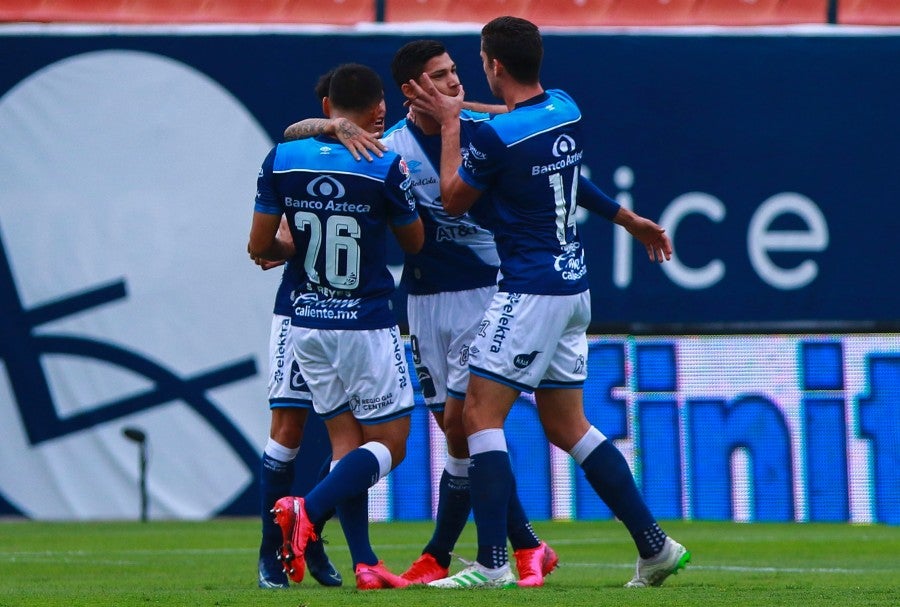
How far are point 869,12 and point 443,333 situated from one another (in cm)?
707

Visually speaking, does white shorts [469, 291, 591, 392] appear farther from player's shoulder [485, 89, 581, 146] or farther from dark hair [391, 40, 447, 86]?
dark hair [391, 40, 447, 86]

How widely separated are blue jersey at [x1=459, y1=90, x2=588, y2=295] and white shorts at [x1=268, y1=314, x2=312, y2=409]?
0.94 m

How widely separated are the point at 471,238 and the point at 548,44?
5.68 m

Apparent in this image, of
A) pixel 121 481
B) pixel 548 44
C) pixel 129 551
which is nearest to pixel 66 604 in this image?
pixel 129 551

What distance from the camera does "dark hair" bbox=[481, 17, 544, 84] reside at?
524 centimetres

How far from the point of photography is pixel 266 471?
589 centimetres

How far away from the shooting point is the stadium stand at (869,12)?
38.0ft

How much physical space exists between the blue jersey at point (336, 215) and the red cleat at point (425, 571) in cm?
91

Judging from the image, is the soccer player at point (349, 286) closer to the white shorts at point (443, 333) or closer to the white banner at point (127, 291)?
the white shorts at point (443, 333)

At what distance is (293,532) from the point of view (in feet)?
16.7

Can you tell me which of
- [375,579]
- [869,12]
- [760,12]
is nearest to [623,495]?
[375,579]

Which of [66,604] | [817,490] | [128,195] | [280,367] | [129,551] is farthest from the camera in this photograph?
[128,195]

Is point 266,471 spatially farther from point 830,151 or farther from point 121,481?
point 830,151

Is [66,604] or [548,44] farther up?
[548,44]
